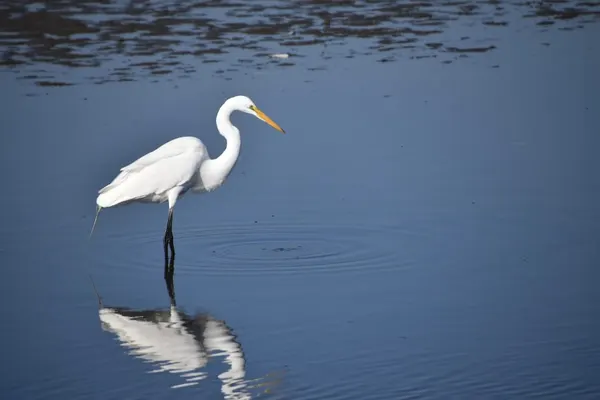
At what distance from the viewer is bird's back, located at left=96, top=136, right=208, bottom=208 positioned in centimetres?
991

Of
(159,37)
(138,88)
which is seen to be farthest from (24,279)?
(159,37)

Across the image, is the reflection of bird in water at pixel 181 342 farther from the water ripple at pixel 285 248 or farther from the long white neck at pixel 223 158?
the long white neck at pixel 223 158

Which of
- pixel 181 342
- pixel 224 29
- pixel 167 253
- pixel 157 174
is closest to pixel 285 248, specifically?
pixel 167 253

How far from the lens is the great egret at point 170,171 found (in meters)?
9.91

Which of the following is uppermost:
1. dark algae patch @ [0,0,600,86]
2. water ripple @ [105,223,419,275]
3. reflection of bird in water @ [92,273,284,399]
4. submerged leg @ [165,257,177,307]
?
dark algae patch @ [0,0,600,86]

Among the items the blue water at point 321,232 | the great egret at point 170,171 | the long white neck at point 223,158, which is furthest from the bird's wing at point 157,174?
the blue water at point 321,232

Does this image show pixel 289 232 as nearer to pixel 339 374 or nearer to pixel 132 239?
pixel 132 239

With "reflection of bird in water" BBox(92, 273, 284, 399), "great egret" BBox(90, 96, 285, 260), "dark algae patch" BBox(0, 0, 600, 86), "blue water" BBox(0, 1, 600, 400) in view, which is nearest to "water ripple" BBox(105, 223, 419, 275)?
"blue water" BBox(0, 1, 600, 400)

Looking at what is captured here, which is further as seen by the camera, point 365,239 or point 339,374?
point 365,239

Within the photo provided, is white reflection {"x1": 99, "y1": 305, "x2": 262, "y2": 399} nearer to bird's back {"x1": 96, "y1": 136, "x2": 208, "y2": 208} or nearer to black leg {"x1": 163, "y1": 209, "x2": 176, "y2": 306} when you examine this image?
black leg {"x1": 163, "y1": 209, "x2": 176, "y2": 306}

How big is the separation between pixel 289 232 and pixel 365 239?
67 centimetres

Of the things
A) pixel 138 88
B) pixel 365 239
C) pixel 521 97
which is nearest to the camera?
pixel 365 239

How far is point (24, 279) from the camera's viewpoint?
30.2ft

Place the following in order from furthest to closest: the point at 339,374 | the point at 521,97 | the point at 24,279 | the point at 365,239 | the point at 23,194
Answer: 1. the point at 521,97
2. the point at 23,194
3. the point at 365,239
4. the point at 24,279
5. the point at 339,374
